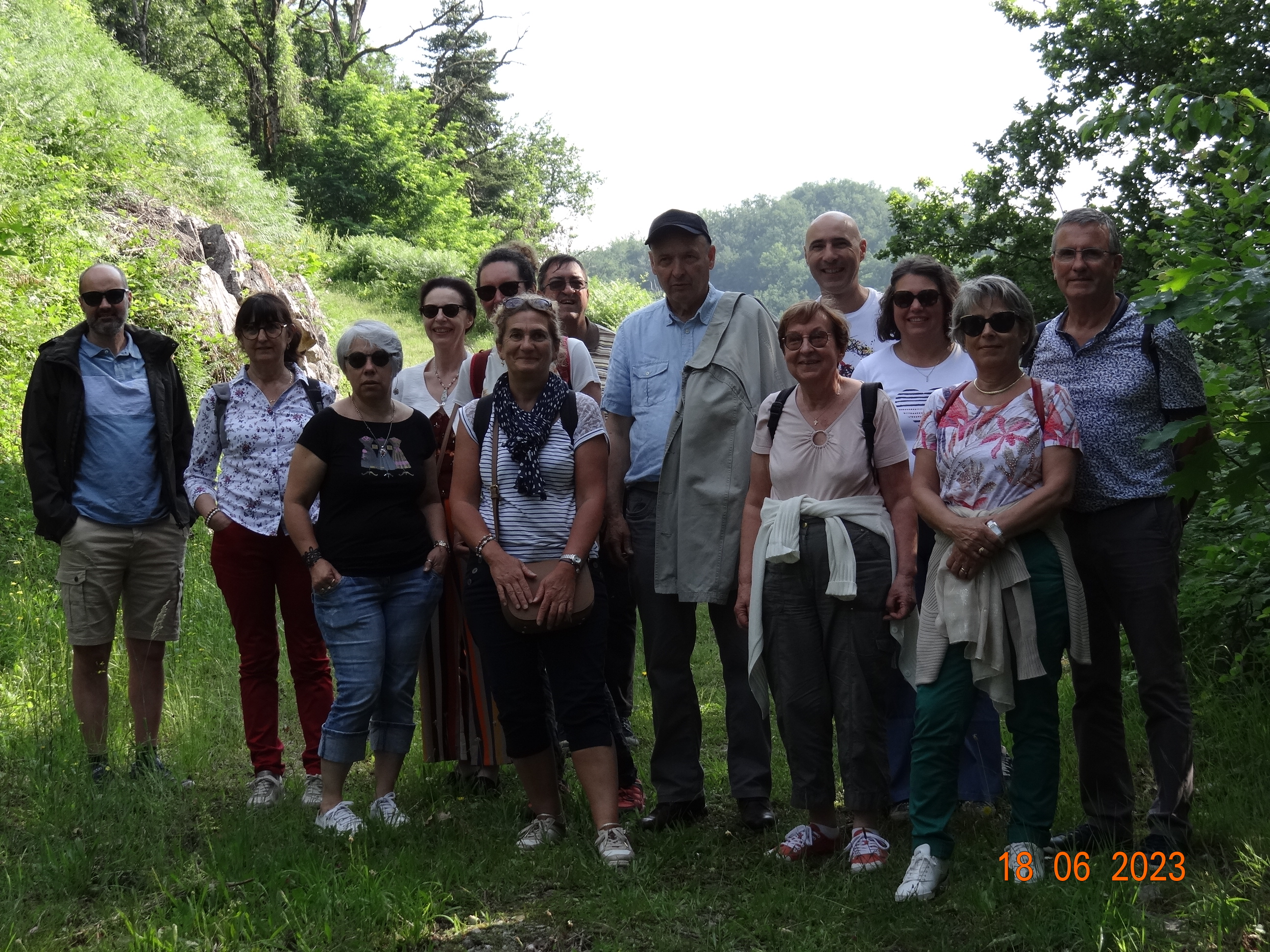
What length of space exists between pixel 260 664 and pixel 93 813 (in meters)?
0.89

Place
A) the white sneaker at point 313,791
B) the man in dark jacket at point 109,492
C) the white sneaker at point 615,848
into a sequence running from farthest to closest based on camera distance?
the man in dark jacket at point 109,492, the white sneaker at point 313,791, the white sneaker at point 615,848

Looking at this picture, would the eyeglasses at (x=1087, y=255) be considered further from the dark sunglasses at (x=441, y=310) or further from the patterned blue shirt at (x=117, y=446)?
the patterned blue shirt at (x=117, y=446)

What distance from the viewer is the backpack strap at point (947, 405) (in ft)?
12.7

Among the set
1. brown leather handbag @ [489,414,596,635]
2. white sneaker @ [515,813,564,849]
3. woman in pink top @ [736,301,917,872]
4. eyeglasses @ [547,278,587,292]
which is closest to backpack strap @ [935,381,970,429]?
woman in pink top @ [736,301,917,872]

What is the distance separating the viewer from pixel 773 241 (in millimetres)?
111750

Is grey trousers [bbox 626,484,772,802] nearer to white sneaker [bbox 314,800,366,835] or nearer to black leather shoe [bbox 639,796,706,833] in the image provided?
black leather shoe [bbox 639,796,706,833]

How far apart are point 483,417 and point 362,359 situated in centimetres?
58

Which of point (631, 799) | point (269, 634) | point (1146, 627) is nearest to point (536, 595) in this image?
point (631, 799)

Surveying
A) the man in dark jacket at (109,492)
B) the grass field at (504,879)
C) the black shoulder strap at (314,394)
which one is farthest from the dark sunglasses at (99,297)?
the grass field at (504,879)

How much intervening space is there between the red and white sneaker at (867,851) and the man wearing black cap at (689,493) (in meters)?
0.56

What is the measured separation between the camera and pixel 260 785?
15.9 ft

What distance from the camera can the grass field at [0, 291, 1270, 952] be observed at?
3350mm

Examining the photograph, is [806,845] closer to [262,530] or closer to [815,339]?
[815,339]

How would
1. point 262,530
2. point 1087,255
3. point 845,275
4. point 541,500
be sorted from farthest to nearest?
1. point 845,275
2. point 262,530
3. point 541,500
4. point 1087,255
